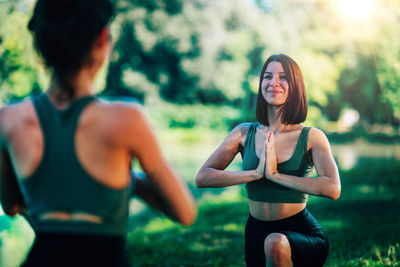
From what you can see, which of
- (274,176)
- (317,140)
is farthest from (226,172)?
(317,140)

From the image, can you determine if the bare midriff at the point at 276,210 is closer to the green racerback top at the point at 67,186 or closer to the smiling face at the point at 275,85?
the smiling face at the point at 275,85

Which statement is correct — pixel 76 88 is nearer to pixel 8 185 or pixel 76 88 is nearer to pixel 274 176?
pixel 8 185

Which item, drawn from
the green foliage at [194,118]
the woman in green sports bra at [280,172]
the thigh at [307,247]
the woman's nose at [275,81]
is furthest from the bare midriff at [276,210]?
the green foliage at [194,118]

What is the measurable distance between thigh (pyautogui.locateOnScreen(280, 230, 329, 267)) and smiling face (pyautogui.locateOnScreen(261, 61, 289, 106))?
2.70ft

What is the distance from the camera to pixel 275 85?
259 cm

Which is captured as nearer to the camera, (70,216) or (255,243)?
(70,216)

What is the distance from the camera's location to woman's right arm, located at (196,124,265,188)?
237cm

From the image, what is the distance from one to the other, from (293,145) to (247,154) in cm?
29

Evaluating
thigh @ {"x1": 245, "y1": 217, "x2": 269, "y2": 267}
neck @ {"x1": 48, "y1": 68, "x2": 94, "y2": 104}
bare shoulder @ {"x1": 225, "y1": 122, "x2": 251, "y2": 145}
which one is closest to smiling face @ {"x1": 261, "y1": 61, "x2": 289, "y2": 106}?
bare shoulder @ {"x1": 225, "y1": 122, "x2": 251, "y2": 145}

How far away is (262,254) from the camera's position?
243 cm

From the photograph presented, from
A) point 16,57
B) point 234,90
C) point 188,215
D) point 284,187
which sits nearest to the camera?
point 188,215

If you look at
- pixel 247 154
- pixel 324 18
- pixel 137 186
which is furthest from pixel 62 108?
pixel 324 18

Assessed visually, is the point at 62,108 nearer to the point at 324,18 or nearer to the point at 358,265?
the point at 358,265

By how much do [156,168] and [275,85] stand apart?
4.75 feet
